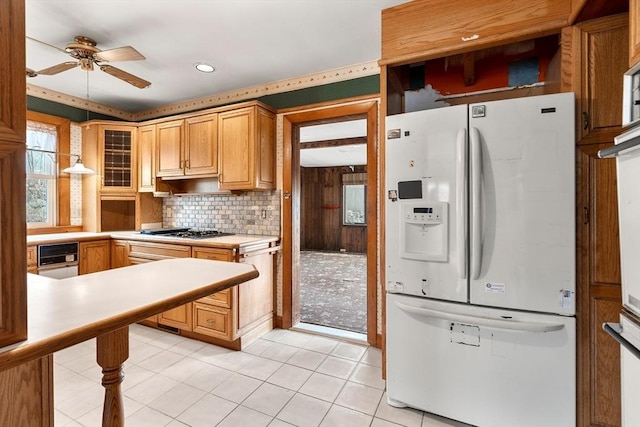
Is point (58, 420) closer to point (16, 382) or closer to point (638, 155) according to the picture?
point (16, 382)

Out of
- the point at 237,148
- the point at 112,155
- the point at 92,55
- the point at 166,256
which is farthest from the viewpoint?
the point at 112,155

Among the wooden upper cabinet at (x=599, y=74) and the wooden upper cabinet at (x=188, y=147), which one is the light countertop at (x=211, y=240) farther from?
the wooden upper cabinet at (x=599, y=74)

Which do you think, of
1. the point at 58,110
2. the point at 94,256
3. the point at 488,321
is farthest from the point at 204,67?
the point at 488,321

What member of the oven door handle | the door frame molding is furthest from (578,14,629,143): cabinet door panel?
the door frame molding

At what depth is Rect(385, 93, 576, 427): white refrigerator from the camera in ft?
4.96

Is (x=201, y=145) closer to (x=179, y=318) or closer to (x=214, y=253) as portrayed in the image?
(x=214, y=253)

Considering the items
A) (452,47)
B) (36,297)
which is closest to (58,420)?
(36,297)

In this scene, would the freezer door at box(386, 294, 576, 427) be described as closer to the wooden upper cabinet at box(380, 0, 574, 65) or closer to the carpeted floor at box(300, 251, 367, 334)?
the carpeted floor at box(300, 251, 367, 334)

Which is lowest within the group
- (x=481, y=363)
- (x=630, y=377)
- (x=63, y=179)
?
(x=481, y=363)

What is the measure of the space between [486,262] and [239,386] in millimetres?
1846

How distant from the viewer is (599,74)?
156 centimetres

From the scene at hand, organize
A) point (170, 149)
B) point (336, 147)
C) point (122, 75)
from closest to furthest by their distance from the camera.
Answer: point (122, 75), point (170, 149), point (336, 147)

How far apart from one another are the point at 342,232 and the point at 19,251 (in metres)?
8.13

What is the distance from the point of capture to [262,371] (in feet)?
7.73
